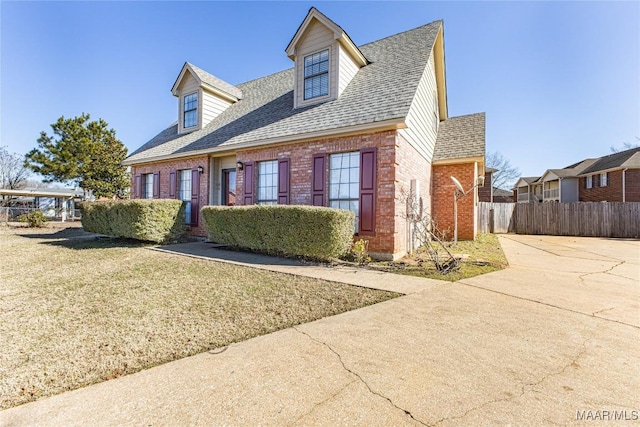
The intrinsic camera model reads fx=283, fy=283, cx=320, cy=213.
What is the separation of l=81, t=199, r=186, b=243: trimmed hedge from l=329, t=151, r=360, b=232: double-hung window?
562 centimetres

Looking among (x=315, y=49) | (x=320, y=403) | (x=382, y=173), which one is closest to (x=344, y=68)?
(x=315, y=49)

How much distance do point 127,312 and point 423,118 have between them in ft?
31.4

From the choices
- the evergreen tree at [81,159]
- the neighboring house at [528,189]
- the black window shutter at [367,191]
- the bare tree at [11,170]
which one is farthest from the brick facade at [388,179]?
the bare tree at [11,170]

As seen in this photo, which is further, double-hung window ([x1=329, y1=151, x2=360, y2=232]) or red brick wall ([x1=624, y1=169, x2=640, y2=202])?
red brick wall ([x1=624, y1=169, x2=640, y2=202])

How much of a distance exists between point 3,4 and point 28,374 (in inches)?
418

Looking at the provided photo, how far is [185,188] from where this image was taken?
12.1 m

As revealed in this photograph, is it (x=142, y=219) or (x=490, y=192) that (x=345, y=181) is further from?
(x=490, y=192)

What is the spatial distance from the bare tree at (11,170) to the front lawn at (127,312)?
42676mm

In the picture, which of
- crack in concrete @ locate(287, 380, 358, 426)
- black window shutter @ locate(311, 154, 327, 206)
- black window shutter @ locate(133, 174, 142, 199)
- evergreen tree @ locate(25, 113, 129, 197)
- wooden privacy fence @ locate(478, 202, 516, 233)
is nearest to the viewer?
crack in concrete @ locate(287, 380, 358, 426)

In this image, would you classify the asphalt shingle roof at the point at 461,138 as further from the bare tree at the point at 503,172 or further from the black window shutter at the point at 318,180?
the bare tree at the point at 503,172

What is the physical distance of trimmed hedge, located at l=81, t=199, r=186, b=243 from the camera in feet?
29.4

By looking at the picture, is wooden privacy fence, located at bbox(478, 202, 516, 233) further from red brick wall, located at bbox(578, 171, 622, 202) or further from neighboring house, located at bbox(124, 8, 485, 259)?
red brick wall, located at bbox(578, 171, 622, 202)

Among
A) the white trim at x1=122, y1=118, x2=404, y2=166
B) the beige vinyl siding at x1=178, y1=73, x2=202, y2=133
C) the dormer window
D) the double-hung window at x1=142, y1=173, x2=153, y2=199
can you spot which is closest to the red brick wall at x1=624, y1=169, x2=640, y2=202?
the white trim at x1=122, y1=118, x2=404, y2=166

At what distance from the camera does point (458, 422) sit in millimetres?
1776
